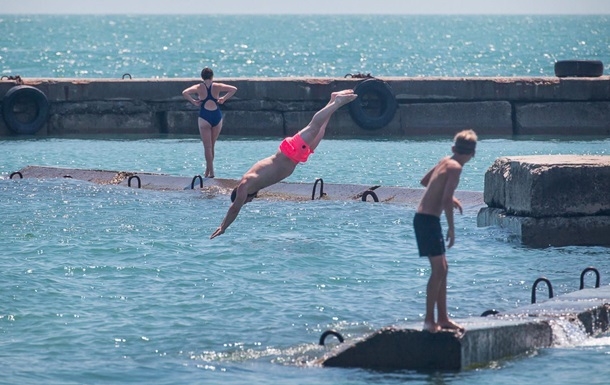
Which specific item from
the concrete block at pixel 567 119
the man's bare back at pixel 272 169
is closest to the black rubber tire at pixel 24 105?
the concrete block at pixel 567 119

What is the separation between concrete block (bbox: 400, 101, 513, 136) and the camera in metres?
25.7

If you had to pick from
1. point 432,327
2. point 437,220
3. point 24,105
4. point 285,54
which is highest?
point 285,54

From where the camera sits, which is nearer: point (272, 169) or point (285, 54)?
point (272, 169)

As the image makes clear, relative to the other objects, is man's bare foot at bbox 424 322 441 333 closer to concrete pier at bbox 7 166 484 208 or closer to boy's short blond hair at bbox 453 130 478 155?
boy's short blond hair at bbox 453 130 478 155

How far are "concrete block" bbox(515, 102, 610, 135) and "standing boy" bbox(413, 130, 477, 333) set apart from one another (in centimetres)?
1710

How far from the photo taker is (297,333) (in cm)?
1031

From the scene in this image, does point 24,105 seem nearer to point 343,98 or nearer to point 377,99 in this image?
point 377,99

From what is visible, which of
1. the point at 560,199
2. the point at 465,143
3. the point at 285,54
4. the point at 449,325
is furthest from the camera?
the point at 285,54

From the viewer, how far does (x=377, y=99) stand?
25750 mm

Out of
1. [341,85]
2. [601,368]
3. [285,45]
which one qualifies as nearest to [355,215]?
[601,368]

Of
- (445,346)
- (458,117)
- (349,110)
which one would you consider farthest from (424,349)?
(458,117)

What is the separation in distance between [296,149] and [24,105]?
43.9 ft

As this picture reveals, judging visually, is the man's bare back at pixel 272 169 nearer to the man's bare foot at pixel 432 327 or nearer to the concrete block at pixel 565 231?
the concrete block at pixel 565 231

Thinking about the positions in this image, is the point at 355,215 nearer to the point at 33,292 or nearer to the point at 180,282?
the point at 180,282
